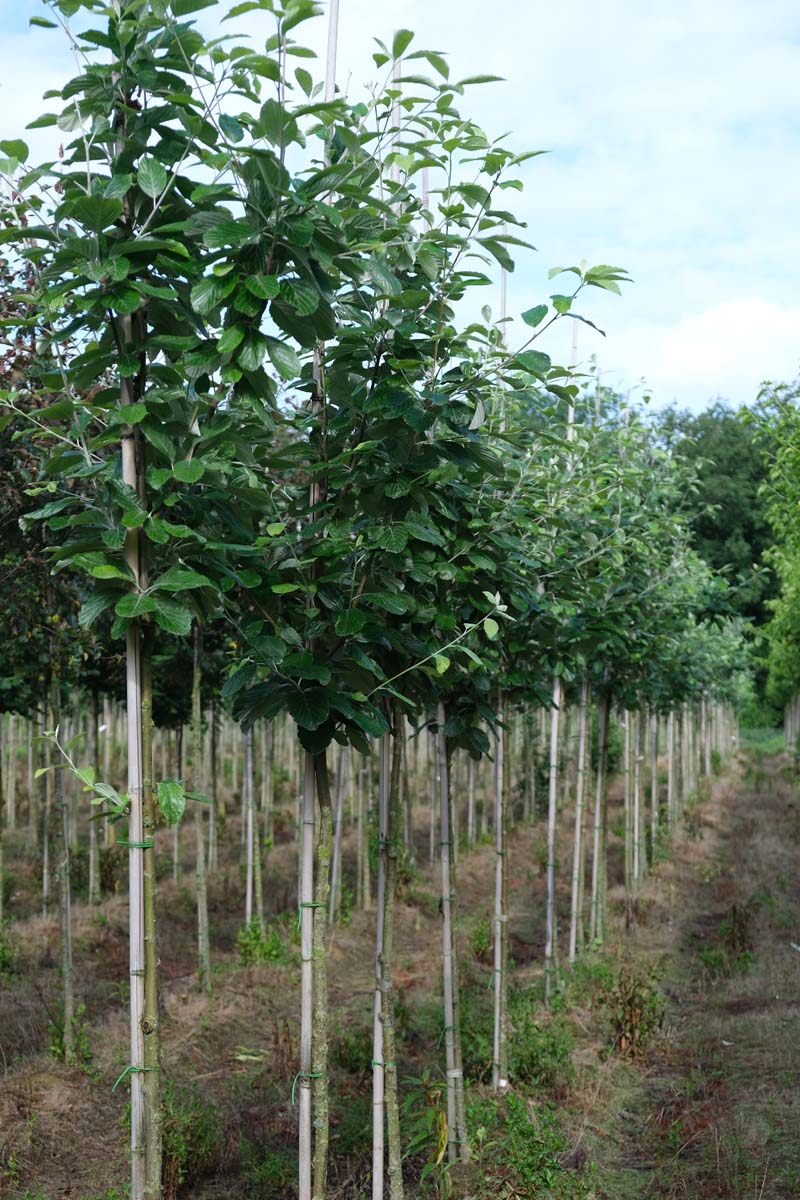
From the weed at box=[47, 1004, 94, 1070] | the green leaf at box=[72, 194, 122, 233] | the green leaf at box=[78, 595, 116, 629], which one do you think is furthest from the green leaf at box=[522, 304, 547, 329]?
the weed at box=[47, 1004, 94, 1070]

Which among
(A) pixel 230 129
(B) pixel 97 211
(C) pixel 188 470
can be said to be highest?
(A) pixel 230 129

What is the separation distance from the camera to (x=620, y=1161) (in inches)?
238

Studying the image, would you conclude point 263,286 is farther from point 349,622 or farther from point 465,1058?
point 465,1058

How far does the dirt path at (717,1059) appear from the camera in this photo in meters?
5.66

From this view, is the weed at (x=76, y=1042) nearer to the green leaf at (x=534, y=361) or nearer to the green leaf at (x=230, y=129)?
the green leaf at (x=534, y=361)

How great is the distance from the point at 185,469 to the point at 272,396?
0.40 metres

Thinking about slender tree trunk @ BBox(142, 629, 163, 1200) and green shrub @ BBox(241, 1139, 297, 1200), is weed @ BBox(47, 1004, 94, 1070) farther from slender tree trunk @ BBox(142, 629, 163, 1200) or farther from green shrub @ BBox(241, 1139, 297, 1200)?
slender tree trunk @ BBox(142, 629, 163, 1200)

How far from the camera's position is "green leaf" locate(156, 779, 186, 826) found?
9.56 ft

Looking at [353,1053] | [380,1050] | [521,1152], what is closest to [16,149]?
[380,1050]

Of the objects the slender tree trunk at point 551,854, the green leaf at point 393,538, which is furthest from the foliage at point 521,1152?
the green leaf at point 393,538

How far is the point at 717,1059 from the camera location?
7469 millimetres

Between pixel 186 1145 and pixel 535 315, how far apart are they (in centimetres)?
446

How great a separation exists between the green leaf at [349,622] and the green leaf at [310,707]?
214 millimetres

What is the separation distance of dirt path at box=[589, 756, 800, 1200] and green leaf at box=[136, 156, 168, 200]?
16.2 feet
